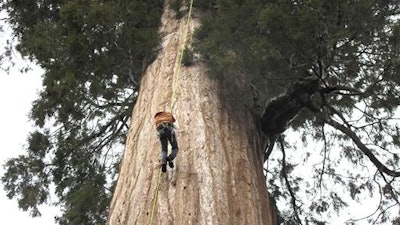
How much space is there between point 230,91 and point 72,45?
75.7 inches

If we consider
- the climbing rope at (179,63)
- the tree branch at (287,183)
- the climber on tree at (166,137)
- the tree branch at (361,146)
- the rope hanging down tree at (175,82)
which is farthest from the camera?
the tree branch at (287,183)

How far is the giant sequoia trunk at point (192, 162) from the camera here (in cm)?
382

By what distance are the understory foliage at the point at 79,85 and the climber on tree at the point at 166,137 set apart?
1924mm

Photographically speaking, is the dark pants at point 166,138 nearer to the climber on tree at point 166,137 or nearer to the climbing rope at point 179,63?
the climber on tree at point 166,137

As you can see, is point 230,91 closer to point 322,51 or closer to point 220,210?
point 322,51

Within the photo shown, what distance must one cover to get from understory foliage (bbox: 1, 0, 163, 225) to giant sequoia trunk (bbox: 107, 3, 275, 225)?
0.67 metres

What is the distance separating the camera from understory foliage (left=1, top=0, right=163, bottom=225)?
6.00 m

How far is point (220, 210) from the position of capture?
3812 millimetres

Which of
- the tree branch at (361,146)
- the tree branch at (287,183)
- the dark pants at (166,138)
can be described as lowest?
the dark pants at (166,138)

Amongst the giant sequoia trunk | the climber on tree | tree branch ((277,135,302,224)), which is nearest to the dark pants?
the climber on tree

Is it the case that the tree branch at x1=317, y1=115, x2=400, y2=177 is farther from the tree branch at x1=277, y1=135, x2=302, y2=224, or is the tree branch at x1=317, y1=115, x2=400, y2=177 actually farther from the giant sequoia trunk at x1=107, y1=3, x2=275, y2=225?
the tree branch at x1=277, y1=135, x2=302, y2=224

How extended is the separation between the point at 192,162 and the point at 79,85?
2.72 meters

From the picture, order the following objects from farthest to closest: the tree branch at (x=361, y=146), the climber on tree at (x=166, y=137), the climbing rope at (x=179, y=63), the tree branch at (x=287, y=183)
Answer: the tree branch at (x=287, y=183) < the tree branch at (x=361, y=146) < the climbing rope at (x=179, y=63) < the climber on tree at (x=166, y=137)

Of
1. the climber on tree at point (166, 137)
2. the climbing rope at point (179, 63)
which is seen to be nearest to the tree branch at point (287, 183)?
the climbing rope at point (179, 63)
